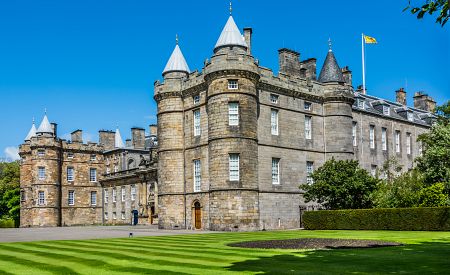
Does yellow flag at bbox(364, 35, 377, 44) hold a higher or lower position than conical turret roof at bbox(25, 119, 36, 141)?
higher

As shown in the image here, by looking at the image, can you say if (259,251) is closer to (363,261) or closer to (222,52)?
(363,261)

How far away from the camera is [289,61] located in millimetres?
46562

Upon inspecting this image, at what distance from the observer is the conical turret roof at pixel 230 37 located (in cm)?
3991

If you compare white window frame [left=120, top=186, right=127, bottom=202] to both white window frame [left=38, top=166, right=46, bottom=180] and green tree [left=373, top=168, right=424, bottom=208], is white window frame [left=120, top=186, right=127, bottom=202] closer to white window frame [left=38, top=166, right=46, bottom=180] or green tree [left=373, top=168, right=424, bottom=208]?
white window frame [left=38, top=166, right=46, bottom=180]

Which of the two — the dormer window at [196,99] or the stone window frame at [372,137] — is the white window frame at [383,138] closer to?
the stone window frame at [372,137]

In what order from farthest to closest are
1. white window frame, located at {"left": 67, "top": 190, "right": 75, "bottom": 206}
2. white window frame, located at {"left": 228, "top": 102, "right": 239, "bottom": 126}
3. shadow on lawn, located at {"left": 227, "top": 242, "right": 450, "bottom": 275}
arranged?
white window frame, located at {"left": 67, "top": 190, "right": 75, "bottom": 206} < white window frame, located at {"left": 228, "top": 102, "right": 239, "bottom": 126} < shadow on lawn, located at {"left": 227, "top": 242, "right": 450, "bottom": 275}

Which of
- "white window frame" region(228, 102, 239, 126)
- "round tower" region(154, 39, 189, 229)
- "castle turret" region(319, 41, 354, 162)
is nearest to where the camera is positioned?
"white window frame" region(228, 102, 239, 126)

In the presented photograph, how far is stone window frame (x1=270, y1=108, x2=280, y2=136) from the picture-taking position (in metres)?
42.2

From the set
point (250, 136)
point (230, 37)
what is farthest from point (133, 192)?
point (230, 37)

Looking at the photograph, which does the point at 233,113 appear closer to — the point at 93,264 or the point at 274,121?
the point at 274,121

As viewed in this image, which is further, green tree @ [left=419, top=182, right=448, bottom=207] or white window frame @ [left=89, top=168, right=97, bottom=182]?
white window frame @ [left=89, top=168, right=97, bottom=182]

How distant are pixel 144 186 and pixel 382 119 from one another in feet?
85.7

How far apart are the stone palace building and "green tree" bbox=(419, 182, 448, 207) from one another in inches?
438

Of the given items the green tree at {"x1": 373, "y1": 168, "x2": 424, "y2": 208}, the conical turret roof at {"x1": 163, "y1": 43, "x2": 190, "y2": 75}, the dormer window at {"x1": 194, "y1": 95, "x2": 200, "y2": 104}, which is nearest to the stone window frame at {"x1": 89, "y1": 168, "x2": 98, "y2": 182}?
the conical turret roof at {"x1": 163, "y1": 43, "x2": 190, "y2": 75}
